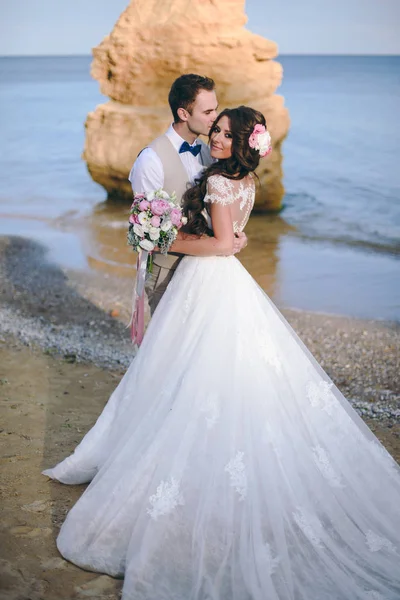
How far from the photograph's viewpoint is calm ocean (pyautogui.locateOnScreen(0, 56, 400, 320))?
1052cm

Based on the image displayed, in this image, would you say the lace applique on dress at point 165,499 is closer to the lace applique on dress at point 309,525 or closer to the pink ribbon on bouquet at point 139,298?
the lace applique on dress at point 309,525

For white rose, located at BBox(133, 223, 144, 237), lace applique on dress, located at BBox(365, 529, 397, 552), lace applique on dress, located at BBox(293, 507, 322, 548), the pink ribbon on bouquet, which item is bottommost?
lace applique on dress, located at BBox(365, 529, 397, 552)

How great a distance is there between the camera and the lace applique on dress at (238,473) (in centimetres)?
322

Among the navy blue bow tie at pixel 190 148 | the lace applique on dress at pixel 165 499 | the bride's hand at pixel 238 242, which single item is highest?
the navy blue bow tie at pixel 190 148

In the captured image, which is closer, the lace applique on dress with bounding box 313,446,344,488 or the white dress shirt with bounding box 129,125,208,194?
the lace applique on dress with bounding box 313,446,344,488

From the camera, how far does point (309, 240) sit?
13383mm

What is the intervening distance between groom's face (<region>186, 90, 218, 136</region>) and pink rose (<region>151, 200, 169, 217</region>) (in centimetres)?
76

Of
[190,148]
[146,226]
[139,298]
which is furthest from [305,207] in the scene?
[146,226]

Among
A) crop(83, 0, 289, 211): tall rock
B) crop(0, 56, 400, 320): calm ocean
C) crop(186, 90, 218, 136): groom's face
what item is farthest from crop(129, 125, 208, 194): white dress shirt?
crop(83, 0, 289, 211): tall rock

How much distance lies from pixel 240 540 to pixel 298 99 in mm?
55801

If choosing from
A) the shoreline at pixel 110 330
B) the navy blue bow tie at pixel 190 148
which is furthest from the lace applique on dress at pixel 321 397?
the shoreline at pixel 110 330

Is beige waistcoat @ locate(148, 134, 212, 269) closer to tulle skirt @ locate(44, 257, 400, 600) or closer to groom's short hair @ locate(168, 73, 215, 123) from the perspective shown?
groom's short hair @ locate(168, 73, 215, 123)

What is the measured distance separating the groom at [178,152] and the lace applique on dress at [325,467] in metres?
1.36

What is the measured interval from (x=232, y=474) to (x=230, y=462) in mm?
56
